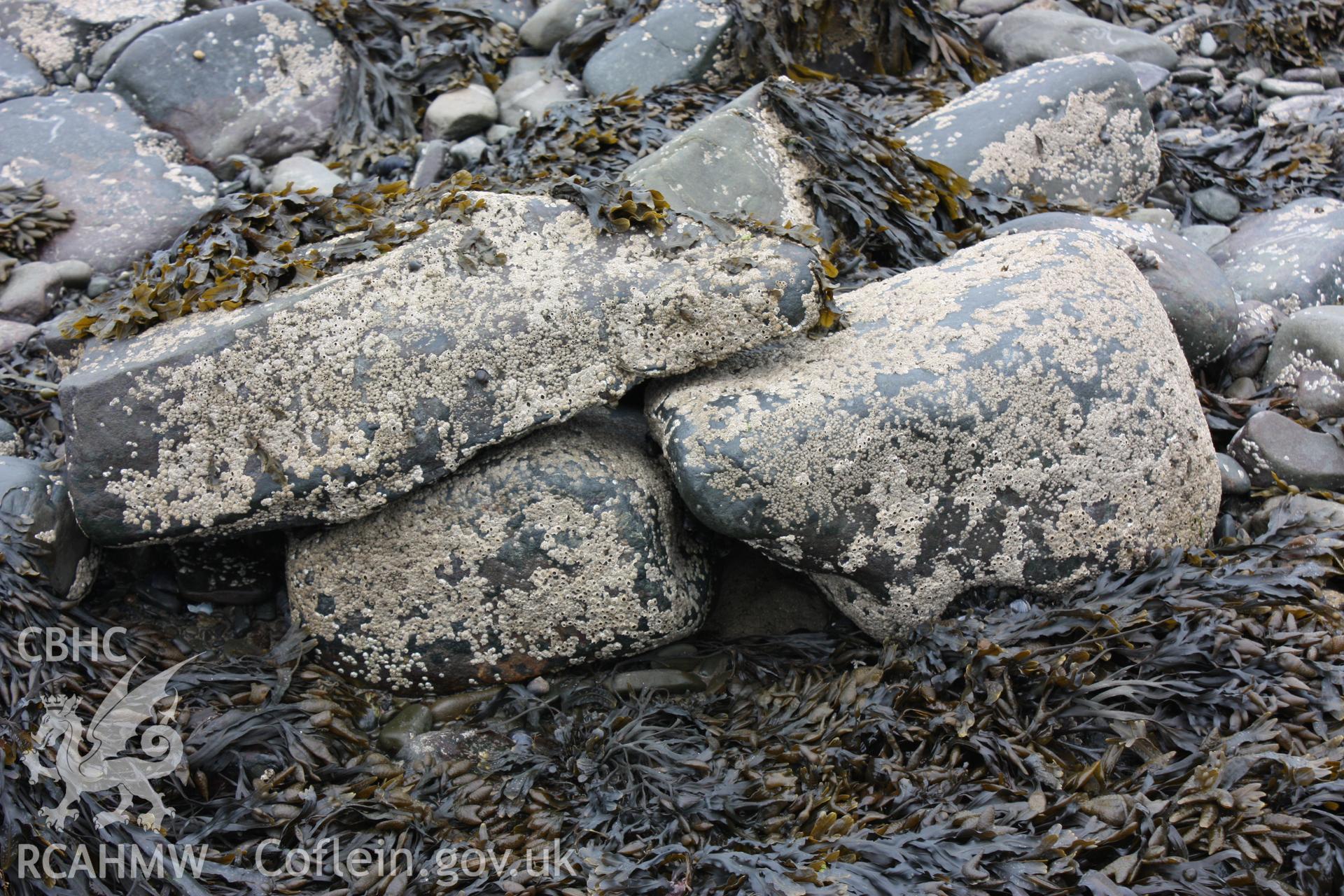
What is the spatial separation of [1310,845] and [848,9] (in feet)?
14.7

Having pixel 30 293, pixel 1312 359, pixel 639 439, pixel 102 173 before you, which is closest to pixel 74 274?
pixel 30 293

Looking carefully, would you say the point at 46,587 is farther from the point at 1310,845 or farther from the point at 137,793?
the point at 1310,845

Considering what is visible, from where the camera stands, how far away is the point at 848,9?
5.23 m

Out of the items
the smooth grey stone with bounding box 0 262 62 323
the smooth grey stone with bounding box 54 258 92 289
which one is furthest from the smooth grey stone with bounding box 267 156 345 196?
the smooth grey stone with bounding box 0 262 62 323

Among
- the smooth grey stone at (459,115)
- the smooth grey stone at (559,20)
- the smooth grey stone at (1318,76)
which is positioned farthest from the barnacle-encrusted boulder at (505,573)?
the smooth grey stone at (1318,76)

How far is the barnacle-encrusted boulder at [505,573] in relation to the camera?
9.98 ft

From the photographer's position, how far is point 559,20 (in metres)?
5.57

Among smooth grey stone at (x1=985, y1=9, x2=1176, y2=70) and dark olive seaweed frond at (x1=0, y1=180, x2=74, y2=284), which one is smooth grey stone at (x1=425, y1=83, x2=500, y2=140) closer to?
dark olive seaweed frond at (x1=0, y1=180, x2=74, y2=284)

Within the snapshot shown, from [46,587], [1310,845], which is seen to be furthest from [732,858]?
[46,587]

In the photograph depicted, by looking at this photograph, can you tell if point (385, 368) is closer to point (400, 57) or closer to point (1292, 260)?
point (400, 57)

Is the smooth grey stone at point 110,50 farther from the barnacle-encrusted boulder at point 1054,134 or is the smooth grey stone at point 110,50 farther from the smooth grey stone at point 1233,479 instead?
the smooth grey stone at point 1233,479

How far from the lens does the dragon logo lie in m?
2.56

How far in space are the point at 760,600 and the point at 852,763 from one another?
0.81 m

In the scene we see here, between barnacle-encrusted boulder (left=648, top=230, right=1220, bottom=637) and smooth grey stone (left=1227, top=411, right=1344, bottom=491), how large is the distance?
1.59ft
